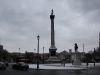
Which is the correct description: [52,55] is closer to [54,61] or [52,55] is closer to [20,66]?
[54,61]

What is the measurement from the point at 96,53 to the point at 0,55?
62901 millimetres

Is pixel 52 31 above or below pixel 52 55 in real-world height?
above

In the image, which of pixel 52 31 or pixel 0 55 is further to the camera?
pixel 0 55

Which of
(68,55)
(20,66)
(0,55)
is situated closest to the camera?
(20,66)

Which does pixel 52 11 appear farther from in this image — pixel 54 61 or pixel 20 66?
pixel 20 66

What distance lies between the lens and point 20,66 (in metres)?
39.4

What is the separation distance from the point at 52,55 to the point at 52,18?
13421 millimetres

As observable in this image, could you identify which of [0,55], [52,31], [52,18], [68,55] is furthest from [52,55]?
[68,55]

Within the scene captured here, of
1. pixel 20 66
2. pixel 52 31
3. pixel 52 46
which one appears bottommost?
pixel 20 66

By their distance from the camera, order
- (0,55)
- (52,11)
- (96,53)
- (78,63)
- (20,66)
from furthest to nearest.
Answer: (96,53) → (0,55) → (52,11) → (78,63) → (20,66)

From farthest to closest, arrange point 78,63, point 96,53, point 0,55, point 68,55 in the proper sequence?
point 68,55 < point 96,53 < point 0,55 < point 78,63

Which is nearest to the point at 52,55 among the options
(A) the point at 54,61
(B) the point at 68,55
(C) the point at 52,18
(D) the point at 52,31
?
(A) the point at 54,61

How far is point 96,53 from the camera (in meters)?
129

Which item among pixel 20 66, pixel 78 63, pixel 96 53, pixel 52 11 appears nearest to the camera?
pixel 20 66
